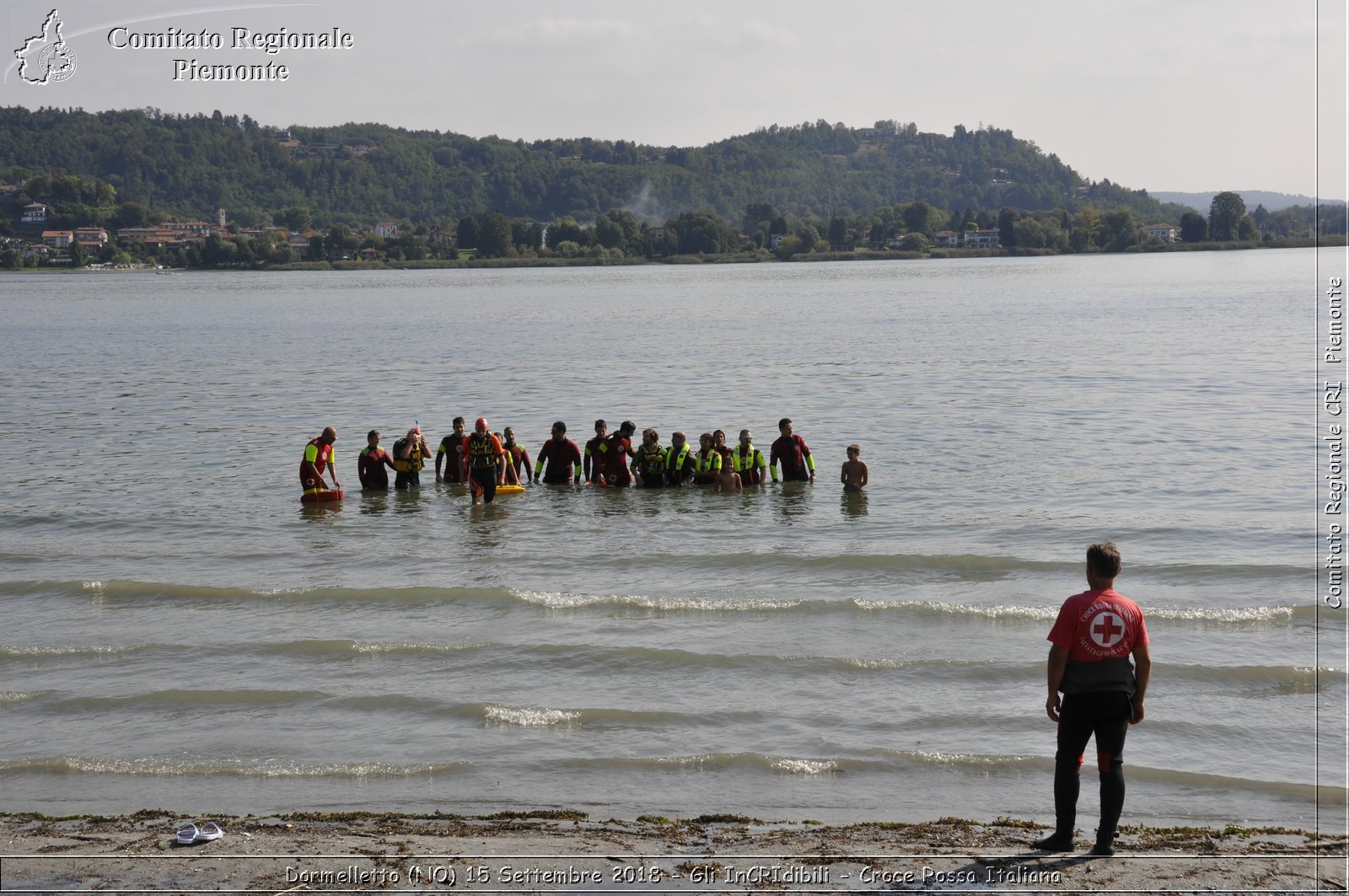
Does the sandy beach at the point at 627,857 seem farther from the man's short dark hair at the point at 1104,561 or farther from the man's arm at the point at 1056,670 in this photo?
the man's short dark hair at the point at 1104,561

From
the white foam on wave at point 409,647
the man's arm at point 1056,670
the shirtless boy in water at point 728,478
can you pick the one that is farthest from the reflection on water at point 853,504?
the man's arm at point 1056,670

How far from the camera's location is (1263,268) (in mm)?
116125

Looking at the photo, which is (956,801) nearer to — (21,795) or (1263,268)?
(21,795)

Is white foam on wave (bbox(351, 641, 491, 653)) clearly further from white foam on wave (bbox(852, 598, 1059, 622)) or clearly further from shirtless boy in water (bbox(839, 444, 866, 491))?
shirtless boy in water (bbox(839, 444, 866, 491))

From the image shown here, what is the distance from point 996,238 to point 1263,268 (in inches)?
3010

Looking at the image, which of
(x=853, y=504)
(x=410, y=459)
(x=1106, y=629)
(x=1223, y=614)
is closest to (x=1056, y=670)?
(x=1106, y=629)

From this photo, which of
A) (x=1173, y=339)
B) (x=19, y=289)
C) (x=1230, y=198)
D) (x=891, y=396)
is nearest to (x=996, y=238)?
(x=1230, y=198)

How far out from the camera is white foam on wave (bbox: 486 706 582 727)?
30.7 ft

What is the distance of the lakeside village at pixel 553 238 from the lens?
158 m

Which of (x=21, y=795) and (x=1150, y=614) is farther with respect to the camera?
(x=1150, y=614)

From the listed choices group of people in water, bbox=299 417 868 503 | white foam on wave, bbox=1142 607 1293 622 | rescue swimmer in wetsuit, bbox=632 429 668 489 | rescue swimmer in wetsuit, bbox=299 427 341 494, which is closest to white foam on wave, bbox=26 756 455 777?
white foam on wave, bbox=1142 607 1293 622

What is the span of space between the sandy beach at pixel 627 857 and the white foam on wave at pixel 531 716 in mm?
1888

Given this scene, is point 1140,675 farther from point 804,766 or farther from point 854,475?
point 854,475

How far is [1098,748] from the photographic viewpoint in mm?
6480
